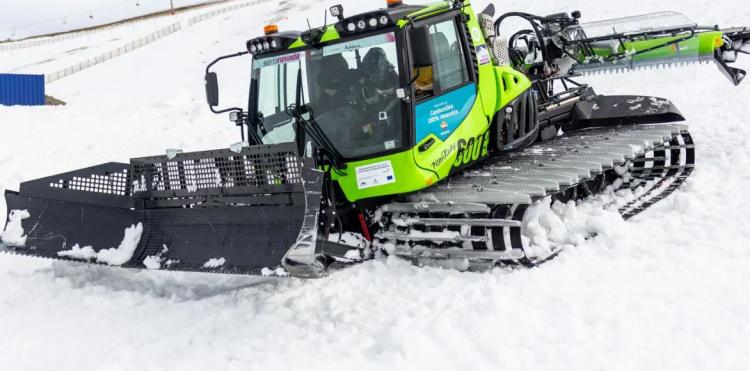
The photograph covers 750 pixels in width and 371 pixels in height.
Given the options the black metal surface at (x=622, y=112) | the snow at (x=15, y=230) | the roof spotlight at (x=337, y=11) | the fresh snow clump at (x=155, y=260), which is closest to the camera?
the fresh snow clump at (x=155, y=260)

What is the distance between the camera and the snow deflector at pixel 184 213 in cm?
476

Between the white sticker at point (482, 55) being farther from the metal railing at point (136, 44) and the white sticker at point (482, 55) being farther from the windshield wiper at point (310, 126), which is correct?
the metal railing at point (136, 44)

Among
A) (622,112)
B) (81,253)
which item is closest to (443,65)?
(81,253)

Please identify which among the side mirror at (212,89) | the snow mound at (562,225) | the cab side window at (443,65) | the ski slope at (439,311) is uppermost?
the cab side window at (443,65)

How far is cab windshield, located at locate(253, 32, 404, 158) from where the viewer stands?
534 cm

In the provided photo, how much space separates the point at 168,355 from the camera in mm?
4121

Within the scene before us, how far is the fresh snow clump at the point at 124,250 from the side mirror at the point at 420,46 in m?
2.63

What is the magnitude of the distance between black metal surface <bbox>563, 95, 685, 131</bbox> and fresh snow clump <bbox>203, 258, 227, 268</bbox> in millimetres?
5234

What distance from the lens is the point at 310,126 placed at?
5547mm

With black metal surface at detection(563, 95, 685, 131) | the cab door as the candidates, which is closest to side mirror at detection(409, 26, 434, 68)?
the cab door

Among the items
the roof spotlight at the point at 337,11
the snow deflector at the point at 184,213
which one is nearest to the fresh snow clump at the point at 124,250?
the snow deflector at the point at 184,213

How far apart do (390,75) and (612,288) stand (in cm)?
233

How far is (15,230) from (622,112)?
22.4 feet

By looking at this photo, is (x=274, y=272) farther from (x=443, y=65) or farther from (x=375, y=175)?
(x=443, y=65)
